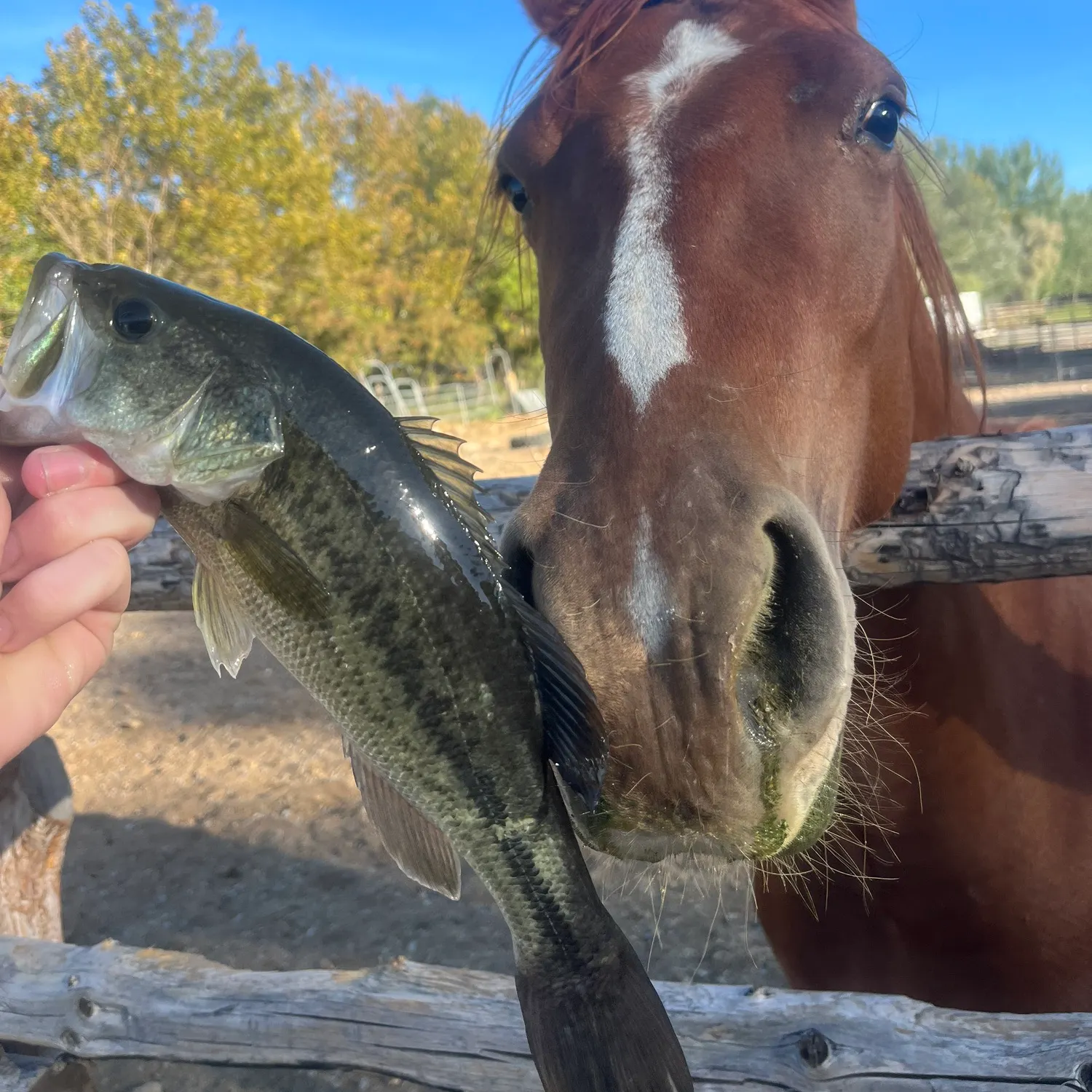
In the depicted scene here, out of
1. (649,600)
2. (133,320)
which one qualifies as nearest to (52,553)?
(133,320)

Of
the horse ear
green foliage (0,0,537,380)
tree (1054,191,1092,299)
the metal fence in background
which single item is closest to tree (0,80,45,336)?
green foliage (0,0,537,380)

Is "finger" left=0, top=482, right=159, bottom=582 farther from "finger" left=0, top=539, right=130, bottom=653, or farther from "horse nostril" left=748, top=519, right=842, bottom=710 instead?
"horse nostril" left=748, top=519, right=842, bottom=710

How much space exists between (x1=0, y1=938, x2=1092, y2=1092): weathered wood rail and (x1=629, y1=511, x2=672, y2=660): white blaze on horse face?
1047 mm

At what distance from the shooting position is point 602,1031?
1172 millimetres

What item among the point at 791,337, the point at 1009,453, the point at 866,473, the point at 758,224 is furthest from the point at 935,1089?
the point at 758,224

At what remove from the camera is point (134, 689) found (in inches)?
254

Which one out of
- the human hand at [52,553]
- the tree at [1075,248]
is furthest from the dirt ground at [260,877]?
the tree at [1075,248]

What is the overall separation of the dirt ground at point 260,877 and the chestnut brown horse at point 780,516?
2.17 ft

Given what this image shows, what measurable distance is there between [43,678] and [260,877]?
3272 mm

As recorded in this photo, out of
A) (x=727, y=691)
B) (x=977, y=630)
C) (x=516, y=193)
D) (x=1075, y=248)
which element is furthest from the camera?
(x=1075, y=248)

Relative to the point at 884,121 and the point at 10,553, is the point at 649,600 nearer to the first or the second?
the point at 10,553

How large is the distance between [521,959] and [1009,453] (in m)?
1.45

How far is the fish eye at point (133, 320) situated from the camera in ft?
3.45

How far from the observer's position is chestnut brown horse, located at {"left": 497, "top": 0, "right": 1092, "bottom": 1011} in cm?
106
